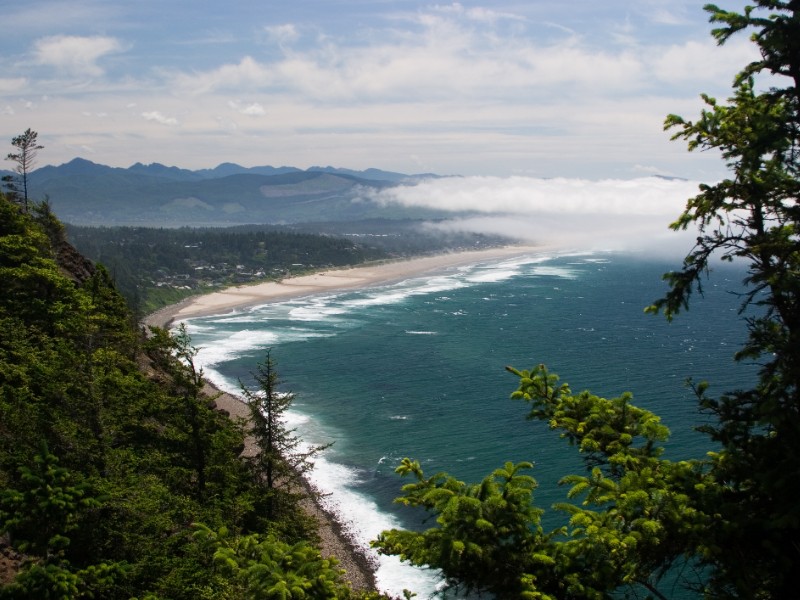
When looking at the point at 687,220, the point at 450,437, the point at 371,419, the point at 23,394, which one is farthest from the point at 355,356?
the point at 687,220

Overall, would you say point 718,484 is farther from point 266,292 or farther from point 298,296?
point 266,292

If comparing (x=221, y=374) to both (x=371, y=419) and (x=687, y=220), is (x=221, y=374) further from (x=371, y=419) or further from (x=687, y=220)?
→ (x=687, y=220)

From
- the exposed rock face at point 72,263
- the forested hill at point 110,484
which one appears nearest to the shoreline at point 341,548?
the forested hill at point 110,484

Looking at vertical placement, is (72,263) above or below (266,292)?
above

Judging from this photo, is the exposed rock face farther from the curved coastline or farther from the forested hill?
the curved coastline

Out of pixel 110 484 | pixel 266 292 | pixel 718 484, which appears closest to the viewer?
pixel 718 484

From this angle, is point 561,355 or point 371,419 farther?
point 561,355

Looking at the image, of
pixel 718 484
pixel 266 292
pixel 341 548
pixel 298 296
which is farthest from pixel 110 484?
pixel 266 292
